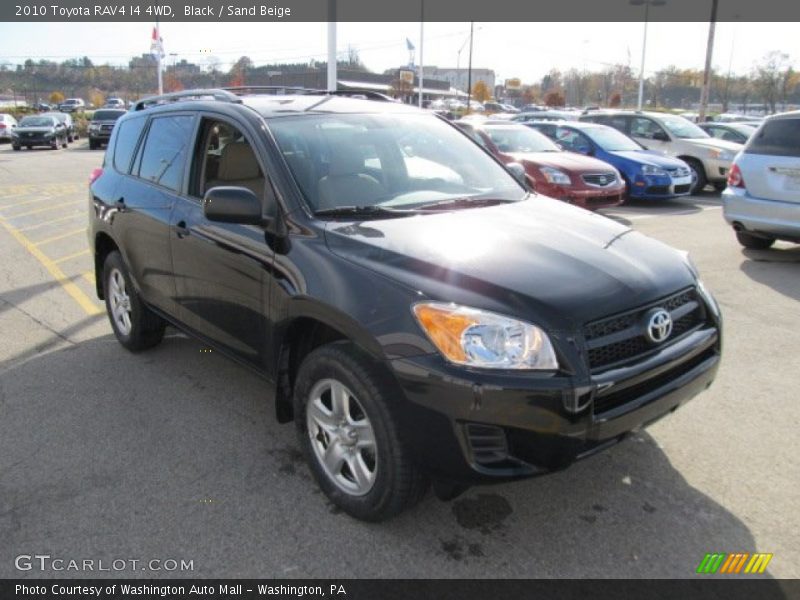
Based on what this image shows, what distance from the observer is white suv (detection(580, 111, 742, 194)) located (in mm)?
14391

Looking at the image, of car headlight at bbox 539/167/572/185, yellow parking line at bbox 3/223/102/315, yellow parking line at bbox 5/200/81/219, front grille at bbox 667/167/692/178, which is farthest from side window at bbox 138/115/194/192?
front grille at bbox 667/167/692/178

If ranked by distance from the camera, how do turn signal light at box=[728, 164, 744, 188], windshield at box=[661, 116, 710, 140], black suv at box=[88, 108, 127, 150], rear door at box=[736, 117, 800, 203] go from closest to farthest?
rear door at box=[736, 117, 800, 203] < turn signal light at box=[728, 164, 744, 188] < windshield at box=[661, 116, 710, 140] < black suv at box=[88, 108, 127, 150]

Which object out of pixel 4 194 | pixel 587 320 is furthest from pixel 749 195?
pixel 4 194

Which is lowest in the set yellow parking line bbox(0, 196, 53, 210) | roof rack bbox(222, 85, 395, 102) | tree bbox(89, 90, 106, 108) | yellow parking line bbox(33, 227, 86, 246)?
yellow parking line bbox(0, 196, 53, 210)

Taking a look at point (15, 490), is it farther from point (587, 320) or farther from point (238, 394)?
point (587, 320)

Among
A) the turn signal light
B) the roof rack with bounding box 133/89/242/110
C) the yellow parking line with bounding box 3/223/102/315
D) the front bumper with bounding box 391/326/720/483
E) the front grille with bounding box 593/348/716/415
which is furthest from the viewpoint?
the turn signal light

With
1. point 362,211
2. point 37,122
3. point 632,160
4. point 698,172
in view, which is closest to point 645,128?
point 698,172

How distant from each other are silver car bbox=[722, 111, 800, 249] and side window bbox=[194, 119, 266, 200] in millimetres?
6242

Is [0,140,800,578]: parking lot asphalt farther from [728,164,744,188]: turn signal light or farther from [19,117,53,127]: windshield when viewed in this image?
[19,117,53,127]: windshield

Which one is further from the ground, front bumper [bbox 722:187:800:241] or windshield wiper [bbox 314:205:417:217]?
windshield wiper [bbox 314:205:417:217]

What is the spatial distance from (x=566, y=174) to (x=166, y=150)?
7.70m

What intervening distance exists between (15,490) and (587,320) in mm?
2801

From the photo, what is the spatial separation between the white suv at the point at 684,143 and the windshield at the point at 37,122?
25.1 meters

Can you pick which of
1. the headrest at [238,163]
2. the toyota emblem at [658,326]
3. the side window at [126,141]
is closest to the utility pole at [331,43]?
the side window at [126,141]
